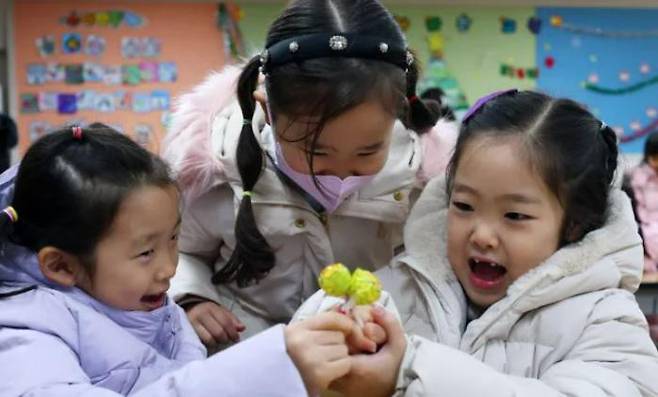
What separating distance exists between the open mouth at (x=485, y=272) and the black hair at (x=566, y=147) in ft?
0.38

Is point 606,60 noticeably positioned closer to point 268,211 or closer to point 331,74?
point 268,211

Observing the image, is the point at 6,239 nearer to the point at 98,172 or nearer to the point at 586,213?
the point at 98,172

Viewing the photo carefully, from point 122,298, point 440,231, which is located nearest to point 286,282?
point 440,231

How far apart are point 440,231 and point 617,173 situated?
1.08 ft

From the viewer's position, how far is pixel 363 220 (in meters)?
1.57

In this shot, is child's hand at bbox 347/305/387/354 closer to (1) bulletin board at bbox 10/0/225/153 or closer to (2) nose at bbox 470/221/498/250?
(2) nose at bbox 470/221/498/250

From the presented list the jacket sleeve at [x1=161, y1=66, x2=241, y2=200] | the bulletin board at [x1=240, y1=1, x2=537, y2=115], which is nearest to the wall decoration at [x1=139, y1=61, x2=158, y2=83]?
the bulletin board at [x1=240, y1=1, x2=537, y2=115]

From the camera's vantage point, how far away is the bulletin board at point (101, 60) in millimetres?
4863

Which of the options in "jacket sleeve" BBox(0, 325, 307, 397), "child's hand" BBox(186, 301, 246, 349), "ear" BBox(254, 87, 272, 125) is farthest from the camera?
"child's hand" BBox(186, 301, 246, 349)

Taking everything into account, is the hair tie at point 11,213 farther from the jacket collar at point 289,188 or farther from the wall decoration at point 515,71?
the wall decoration at point 515,71

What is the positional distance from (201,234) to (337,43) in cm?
55

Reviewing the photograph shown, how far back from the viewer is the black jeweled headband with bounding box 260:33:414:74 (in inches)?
49.3

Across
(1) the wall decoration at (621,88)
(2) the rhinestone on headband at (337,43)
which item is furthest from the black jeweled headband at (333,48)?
(1) the wall decoration at (621,88)

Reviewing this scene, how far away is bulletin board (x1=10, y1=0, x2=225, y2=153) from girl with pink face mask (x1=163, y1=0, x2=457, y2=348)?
3.39 meters
